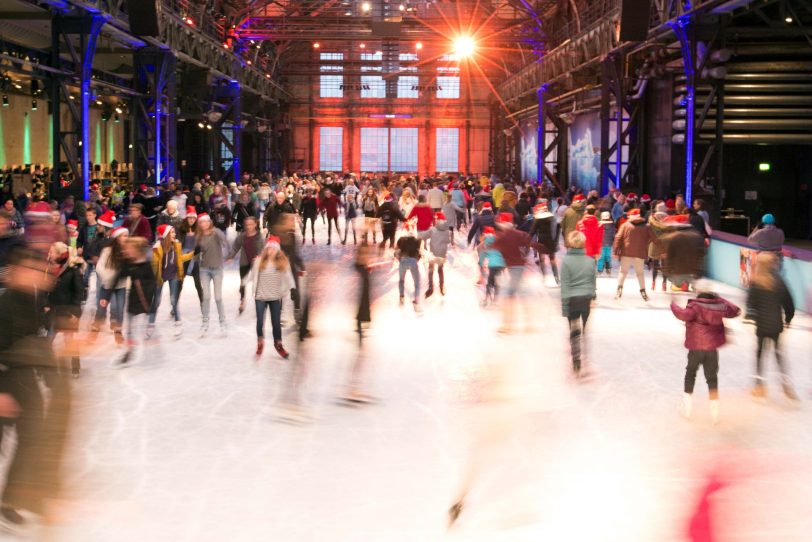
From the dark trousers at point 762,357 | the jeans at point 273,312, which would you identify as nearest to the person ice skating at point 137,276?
the jeans at point 273,312

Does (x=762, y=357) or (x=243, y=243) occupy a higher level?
(x=243, y=243)

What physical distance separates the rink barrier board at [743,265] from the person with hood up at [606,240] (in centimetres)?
192

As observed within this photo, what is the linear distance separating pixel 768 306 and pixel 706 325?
1.27 m

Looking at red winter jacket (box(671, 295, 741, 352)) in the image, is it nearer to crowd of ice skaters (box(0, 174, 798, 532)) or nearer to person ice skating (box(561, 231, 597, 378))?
crowd of ice skaters (box(0, 174, 798, 532))

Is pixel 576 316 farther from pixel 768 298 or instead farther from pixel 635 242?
pixel 635 242

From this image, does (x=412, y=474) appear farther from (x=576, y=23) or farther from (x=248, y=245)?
(x=576, y=23)

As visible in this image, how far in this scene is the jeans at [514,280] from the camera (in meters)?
10.8

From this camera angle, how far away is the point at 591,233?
53.8 ft

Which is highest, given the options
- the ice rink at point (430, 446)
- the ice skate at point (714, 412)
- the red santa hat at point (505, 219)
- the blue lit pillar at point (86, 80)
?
the blue lit pillar at point (86, 80)

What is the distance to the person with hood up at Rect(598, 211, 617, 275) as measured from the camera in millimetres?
18312

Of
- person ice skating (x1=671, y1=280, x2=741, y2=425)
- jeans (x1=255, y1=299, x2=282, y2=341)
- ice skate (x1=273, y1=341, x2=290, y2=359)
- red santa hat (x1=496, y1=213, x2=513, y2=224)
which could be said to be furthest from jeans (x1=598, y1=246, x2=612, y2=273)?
person ice skating (x1=671, y1=280, x2=741, y2=425)

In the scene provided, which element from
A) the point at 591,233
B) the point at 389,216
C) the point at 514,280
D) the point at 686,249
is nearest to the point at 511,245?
the point at 514,280

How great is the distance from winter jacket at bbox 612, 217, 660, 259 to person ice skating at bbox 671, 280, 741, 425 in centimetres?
741

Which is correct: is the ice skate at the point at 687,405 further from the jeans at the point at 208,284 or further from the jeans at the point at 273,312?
the jeans at the point at 208,284
